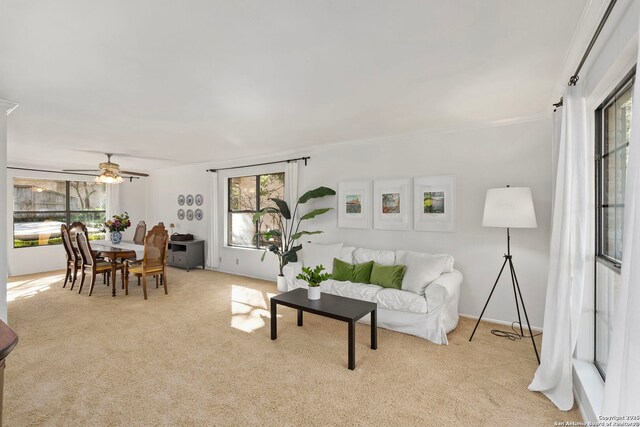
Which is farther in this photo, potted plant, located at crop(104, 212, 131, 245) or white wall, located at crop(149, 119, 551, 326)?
potted plant, located at crop(104, 212, 131, 245)

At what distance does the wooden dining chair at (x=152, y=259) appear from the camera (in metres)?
5.06

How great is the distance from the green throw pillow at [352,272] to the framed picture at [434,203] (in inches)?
35.5

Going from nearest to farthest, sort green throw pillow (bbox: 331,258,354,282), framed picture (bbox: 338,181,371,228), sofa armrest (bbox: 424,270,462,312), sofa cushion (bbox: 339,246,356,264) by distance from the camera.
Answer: sofa armrest (bbox: 424,270,462,312) < green throw pillow (bbox: 331,258,354,282) < sofa cushion (bbox: 339,246,356,264) < framed picture (bbox: 338,181,371,228)

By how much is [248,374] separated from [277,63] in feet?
8.16

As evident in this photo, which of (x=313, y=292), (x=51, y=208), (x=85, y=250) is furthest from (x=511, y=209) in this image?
(x=51, y=208)

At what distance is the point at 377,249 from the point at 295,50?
3.18 metres

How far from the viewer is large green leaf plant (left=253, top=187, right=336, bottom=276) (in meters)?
5.05

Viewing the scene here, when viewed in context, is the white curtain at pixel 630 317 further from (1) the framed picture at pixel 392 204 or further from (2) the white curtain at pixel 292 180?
(2) the white curtain at pixel 292 180

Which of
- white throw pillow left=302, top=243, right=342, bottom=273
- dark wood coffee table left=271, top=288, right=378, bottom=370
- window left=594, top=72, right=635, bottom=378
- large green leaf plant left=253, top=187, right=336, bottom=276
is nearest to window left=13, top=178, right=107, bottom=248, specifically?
large green leaf plant left=253, top=187, right=336, bottom=276

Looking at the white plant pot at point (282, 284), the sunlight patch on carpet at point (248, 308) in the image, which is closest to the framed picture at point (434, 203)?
the white plant pot at point (282, 284)

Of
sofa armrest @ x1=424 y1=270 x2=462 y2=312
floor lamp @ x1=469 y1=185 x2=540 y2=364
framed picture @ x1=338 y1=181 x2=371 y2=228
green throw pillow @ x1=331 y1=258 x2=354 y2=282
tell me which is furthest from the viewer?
framed picture @ x1=338 y1=181 x2=371 y2=228

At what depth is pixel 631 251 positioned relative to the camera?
1053 millimetres

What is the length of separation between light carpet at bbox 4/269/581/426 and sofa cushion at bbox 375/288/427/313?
0.98ft

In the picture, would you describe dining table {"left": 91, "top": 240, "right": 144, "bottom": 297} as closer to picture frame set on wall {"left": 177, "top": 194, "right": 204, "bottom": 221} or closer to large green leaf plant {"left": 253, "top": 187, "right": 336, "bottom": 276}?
picture frame set on wall {"left": 177, "top": 194, "right": 204, "bottom": 221}
